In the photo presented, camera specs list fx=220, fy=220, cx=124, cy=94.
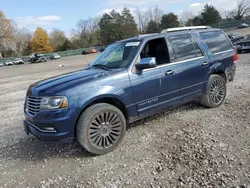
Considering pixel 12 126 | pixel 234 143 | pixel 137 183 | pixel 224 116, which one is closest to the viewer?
pixel 137 183

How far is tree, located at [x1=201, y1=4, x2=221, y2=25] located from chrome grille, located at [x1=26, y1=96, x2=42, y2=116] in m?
71.7

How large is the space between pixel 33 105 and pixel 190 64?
10.0 feet

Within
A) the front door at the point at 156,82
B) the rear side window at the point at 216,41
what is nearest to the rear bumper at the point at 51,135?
the front door at the point at 156,82

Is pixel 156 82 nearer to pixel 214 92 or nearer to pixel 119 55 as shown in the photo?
pixel 119 55

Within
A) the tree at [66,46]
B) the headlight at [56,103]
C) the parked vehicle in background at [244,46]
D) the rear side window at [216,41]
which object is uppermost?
the tree at [66,46]

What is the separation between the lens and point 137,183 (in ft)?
9.23

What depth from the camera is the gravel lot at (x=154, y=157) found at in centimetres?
286

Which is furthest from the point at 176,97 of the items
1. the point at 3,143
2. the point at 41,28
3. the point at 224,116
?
the point at 41,28

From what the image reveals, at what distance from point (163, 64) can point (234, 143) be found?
1813 millimetres

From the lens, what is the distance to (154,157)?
3365mm

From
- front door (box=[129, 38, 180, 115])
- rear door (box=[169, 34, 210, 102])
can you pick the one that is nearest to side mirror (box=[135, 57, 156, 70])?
front door (box=[129, 38, 180, 115])

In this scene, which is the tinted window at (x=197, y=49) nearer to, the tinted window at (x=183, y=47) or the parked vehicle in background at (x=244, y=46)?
the tinted window at (x=183, y=47)

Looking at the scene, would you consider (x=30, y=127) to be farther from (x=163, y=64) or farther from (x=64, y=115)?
(x=163, y=64)

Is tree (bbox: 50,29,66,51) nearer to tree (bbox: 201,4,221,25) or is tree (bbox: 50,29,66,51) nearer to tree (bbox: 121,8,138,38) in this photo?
tree (bbox: 121,8,138,38)
